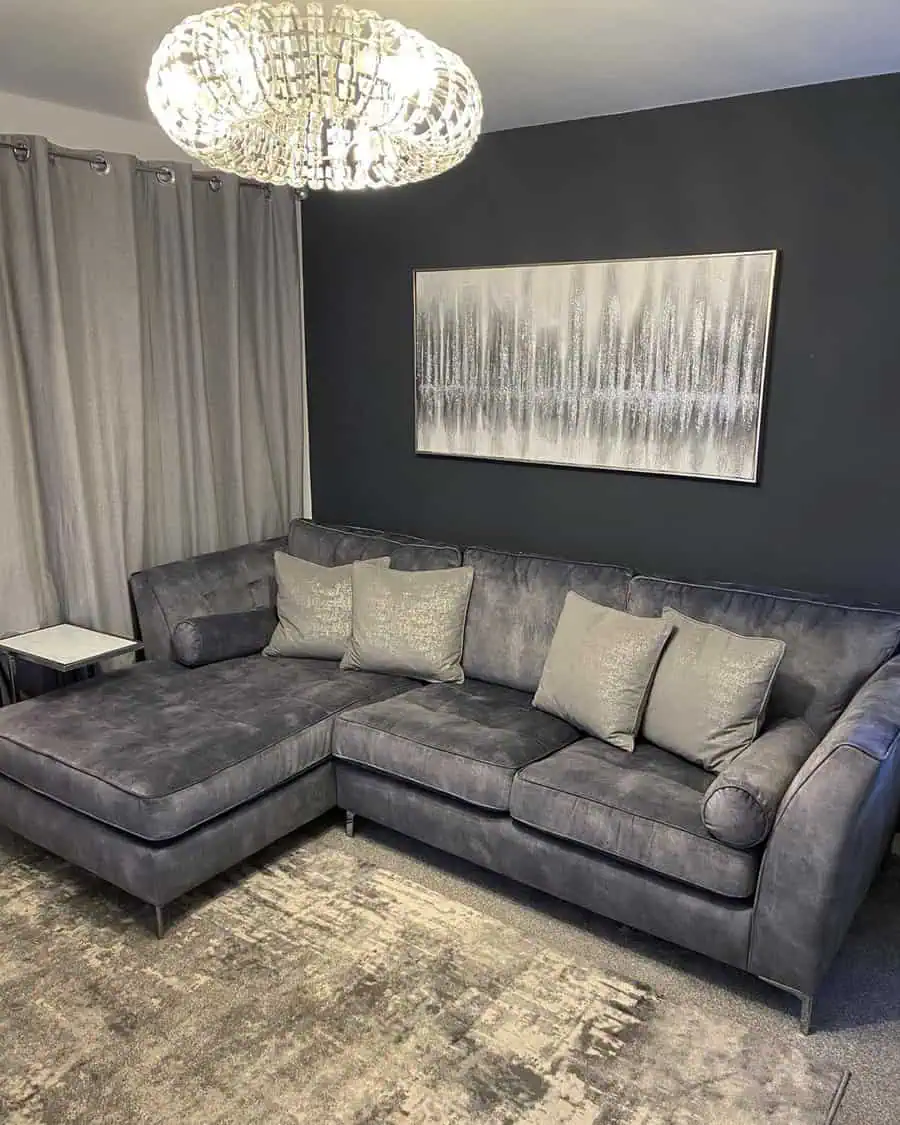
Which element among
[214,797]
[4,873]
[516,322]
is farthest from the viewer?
[516,322]

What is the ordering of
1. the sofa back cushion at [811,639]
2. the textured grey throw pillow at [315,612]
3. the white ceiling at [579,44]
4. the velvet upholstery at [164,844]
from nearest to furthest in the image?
the white ceiling at [579,44] < the velvet upholstery at [164,844] < the sofa back cushion at [811,639] < the textured grey throw pillow at [315,612]

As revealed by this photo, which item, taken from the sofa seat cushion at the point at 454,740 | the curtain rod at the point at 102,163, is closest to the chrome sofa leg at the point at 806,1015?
the sofa seat cushion at the point at 454,740

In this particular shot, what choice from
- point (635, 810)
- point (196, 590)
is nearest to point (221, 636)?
point (196, 590)

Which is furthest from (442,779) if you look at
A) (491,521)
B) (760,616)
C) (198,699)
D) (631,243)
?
(631,243)

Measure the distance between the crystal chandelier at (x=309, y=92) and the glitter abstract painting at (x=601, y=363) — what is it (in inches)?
53.9

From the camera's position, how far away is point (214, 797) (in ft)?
8.58

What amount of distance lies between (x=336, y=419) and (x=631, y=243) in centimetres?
164

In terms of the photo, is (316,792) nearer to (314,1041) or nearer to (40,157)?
(314,1041)

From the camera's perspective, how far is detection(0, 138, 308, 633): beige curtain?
323 cm

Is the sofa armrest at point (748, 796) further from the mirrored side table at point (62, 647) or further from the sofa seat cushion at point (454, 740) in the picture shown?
the mirrored side table at point (62, 647)

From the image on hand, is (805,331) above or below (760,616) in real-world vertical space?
above

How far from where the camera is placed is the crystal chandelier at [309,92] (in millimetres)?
1741

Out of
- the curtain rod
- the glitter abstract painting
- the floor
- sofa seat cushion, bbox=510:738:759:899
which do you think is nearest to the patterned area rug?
the floor

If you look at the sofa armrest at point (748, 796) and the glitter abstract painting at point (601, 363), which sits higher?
the glitter abstract painting at point (601, 363)
